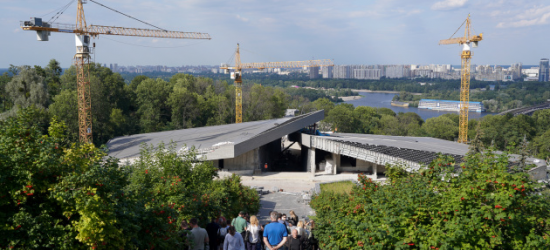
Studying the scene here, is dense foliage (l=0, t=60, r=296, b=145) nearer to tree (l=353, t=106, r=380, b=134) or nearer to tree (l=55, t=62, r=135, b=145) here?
tree (l=55, t=62, r=135, b=145)

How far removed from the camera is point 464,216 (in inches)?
337

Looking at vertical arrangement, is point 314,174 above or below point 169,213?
below

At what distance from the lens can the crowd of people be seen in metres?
9.40

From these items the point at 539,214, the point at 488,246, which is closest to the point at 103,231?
the point at 488,246

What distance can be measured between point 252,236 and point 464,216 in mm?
4671

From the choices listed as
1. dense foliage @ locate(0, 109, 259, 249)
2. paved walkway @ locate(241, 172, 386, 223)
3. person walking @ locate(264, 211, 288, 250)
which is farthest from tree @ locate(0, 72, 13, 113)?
person walking @ locate(264, 211, 288, 250)

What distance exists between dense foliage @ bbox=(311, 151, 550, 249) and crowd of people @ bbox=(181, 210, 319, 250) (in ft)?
3.53

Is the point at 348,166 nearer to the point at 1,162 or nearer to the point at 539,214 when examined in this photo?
the point at 539,214

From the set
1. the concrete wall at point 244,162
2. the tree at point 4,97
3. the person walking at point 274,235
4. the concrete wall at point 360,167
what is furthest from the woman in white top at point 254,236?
the tree at point 4,97

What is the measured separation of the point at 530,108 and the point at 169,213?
5919 inches

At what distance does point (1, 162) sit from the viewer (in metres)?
7.02

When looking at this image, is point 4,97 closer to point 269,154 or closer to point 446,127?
point 269,154

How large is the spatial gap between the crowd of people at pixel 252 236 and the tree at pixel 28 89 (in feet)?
138

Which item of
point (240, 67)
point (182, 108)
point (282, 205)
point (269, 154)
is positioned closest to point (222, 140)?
point (269, 154)
